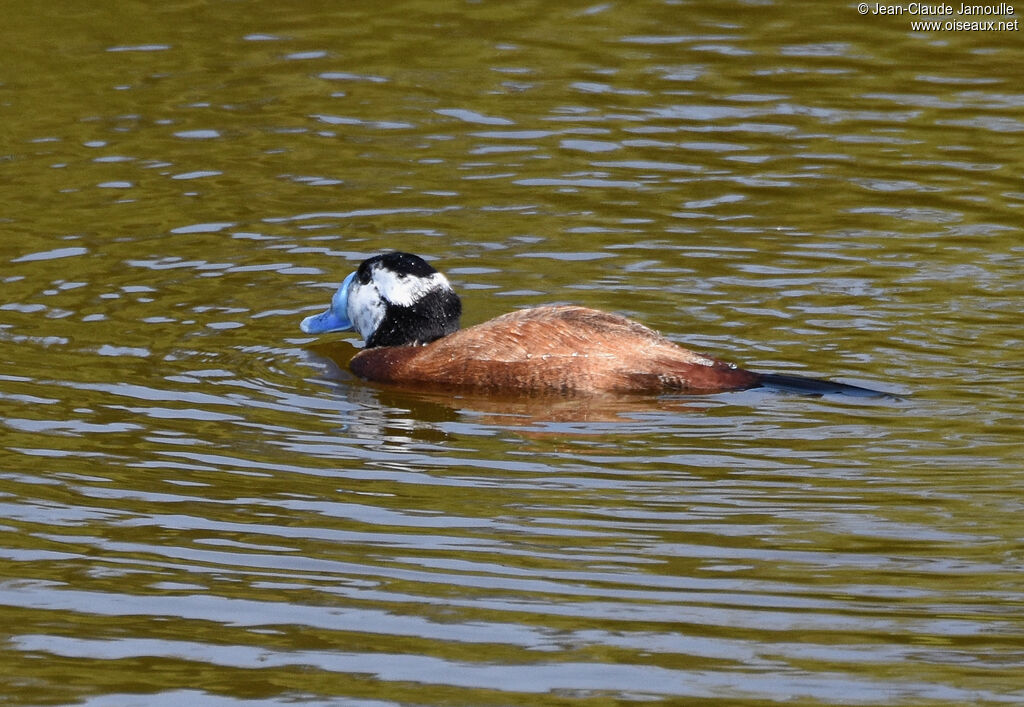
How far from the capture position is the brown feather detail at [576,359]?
8.19 m

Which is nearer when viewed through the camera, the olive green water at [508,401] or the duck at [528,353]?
the olive green water at [508,401]

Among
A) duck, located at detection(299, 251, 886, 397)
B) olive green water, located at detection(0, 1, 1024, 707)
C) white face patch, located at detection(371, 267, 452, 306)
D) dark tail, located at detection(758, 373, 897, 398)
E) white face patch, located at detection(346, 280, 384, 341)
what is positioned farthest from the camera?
white face patch, located at detection(346, 280, 384, 341)

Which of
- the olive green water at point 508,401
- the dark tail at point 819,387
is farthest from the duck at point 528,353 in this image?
the olive green water at point 508,401

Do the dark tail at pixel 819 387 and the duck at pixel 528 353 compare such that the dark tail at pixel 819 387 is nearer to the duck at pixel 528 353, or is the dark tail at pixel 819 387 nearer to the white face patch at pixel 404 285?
the duck at pixel 528 353

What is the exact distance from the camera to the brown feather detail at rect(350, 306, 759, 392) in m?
8.19

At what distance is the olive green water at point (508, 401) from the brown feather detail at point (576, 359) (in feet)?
0.45

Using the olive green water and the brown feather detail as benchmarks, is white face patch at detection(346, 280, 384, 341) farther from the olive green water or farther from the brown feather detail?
the brown feather detail

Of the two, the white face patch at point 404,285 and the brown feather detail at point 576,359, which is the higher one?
the white face patch at point 404,285

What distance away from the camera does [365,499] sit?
6871mm

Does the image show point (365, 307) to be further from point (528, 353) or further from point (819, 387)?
point (819, 387)

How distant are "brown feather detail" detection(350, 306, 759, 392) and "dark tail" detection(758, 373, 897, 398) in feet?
0.47

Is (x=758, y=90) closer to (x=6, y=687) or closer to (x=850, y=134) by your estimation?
(x=850, y=134)

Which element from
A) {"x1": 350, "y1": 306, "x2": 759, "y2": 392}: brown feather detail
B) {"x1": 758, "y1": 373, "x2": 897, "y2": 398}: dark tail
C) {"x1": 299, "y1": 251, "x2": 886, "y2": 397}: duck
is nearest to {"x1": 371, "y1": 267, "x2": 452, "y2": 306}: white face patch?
{"x1": 299, "y1": 251, "x2": 886, "y2": 397}: duck

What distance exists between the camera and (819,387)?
791 cm
